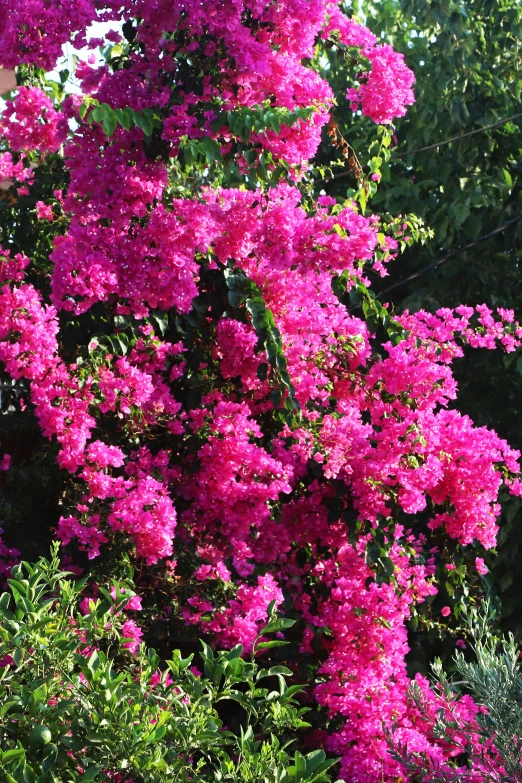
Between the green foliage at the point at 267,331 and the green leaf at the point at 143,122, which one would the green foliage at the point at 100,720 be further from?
the green leaf at the point at 143,122

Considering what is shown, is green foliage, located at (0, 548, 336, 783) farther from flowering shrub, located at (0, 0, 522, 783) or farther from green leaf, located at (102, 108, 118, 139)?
green leaf, located at (102, 108, 118, 139)

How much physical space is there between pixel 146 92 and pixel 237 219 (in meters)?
0.51

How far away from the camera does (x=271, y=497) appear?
11.3 ft

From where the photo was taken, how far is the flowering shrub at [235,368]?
Result: 3.31 m

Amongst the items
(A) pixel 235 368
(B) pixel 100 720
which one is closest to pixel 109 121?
(A) pixel 235 368

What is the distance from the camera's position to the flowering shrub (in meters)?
3.31

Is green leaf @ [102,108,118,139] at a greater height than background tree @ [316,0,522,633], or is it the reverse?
green leaf @ [102,108,118,139]

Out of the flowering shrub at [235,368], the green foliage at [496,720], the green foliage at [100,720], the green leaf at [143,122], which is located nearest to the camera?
the green foliage at [100,720]

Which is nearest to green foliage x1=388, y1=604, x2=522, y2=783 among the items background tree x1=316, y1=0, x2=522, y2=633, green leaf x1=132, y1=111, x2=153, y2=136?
green leaf x1=132, y1=111, x2=153, y2=136

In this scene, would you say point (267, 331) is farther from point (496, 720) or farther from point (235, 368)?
point (496, 720)

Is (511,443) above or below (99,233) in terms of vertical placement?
below

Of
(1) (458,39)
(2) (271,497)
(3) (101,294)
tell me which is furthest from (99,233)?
(1) (458,39)

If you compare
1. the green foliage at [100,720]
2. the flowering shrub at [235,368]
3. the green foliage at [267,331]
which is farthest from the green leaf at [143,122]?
the green foliage at [100,720]

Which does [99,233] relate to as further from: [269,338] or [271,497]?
[271,497]
